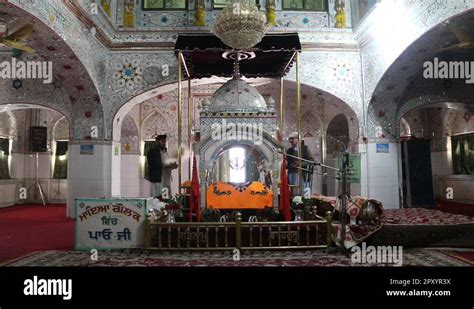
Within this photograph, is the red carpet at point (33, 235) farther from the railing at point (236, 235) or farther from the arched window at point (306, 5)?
the arched window at point (306, 5)

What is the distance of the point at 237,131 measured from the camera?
16.9ft

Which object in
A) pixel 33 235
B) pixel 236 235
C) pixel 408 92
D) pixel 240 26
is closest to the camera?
pixel 236 235

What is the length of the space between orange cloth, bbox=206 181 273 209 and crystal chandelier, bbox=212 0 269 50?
228cm

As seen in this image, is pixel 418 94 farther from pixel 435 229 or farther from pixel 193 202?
pixel 193 202

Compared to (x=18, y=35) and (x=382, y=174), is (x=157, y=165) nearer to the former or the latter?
(x=18, y=35)

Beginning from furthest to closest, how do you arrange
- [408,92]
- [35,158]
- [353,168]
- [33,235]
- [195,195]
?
[35,158] → [408,92] → [33,235] → [195,195] → [353,168]

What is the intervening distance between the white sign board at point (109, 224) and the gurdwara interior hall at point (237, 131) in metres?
0.02

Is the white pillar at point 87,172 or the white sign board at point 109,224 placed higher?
the white pillar at point 87,172

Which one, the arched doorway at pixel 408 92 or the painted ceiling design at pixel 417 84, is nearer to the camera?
the painted ceiling design at pixel 417 84

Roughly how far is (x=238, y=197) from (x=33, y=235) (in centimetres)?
341

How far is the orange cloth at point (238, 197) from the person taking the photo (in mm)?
5164

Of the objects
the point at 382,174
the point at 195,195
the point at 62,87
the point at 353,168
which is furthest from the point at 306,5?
the point at 62,87

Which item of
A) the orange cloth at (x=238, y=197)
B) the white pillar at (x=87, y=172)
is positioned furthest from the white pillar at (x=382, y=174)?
the white pillar at (x=87, y=172)
